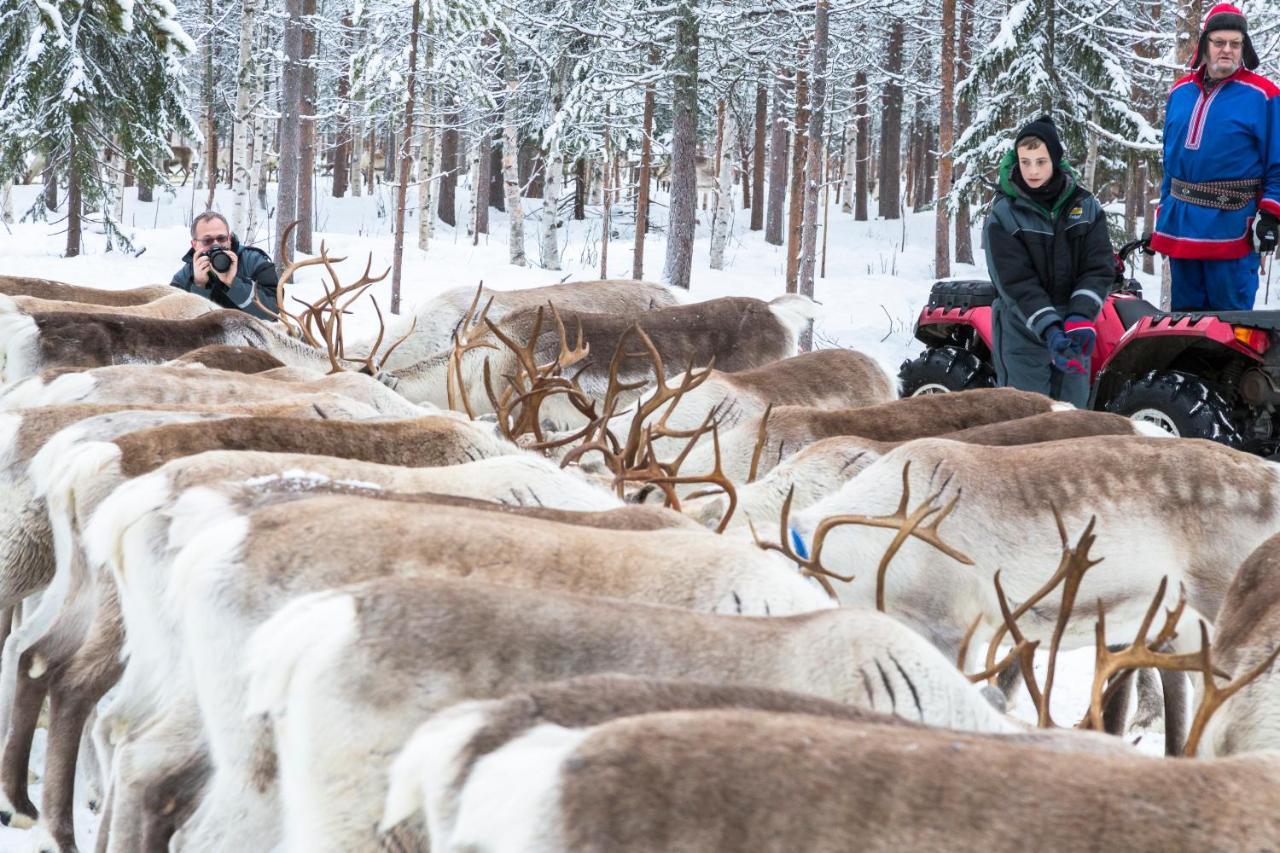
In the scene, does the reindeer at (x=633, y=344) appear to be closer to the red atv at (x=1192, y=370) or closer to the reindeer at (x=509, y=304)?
the reindeer at (x=509, y=304)

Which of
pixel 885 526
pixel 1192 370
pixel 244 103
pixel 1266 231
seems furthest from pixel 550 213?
pixel 885 526

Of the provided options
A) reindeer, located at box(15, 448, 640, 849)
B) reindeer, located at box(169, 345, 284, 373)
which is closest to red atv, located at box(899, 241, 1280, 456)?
reindeer, located at box(15, 448, 640, 849)

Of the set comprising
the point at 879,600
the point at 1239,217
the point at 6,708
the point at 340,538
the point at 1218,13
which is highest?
the point at 1218,13

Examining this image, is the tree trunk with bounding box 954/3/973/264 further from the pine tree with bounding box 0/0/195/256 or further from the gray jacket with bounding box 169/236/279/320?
the gray jacket with bounding box 169/236/279/320

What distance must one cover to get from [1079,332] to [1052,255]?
0.38 meters

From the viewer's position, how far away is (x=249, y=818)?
2.60 metres

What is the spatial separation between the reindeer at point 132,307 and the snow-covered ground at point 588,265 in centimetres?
327

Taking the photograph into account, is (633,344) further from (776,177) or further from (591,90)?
(776,177)

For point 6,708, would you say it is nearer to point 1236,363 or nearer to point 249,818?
point 249,818

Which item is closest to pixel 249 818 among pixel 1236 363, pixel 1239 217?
pixel 1236 363

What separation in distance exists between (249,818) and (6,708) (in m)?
1.69

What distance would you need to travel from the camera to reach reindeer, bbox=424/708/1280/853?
1561 mm

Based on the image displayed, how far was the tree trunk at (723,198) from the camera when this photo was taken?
23.1 meters

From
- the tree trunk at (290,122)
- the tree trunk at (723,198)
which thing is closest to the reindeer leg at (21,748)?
the tree trunk at (290,122)
